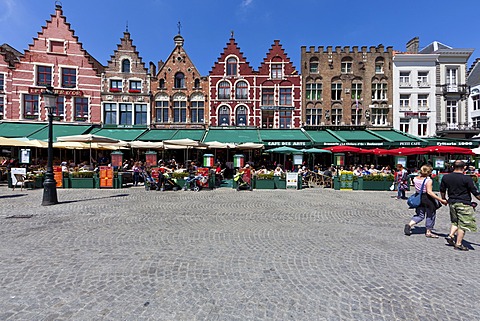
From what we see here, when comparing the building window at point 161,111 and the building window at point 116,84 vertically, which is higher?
the building window at point 116,84

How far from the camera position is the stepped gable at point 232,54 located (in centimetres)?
2356

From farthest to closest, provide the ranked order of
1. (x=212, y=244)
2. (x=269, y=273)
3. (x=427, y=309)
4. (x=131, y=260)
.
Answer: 1. (x=212, y=244)
2. (x=131, y=260)
3. (x=269, y=273)
4. (x=427, y=309)

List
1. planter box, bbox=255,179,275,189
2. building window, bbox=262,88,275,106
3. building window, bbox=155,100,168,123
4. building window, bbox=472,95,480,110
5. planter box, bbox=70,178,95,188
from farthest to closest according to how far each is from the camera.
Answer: building window, bbox=472,95,480,110 < building window, bbox=262,88,275,106 < building window, bbox=155,100,168,123 < planter box, bbox=255,179,275,189 < planter box, bbox=70,178,95,188

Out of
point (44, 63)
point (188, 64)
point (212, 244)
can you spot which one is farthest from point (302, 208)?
point (44, 63)

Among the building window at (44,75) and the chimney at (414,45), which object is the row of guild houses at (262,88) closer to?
the building window at (44,75)

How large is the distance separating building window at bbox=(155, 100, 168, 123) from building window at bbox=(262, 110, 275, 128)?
9.61 meters

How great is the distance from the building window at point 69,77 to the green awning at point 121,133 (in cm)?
519

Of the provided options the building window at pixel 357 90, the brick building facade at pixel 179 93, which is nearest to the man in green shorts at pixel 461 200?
Result: the brick building facade at pixel 179 93

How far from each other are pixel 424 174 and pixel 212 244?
5002mm

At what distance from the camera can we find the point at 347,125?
23.4 metres

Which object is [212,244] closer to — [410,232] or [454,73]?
[410,232]

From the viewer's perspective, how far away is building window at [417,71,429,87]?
23.8m

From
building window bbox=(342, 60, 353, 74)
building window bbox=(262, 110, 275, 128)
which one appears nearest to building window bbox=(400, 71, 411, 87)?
building window bbox=(342, 60, 353, 74)

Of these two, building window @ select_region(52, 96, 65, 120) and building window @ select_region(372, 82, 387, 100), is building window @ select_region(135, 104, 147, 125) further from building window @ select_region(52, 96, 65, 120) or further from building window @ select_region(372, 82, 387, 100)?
building window @ select_region(372, 82, 387, 100)
